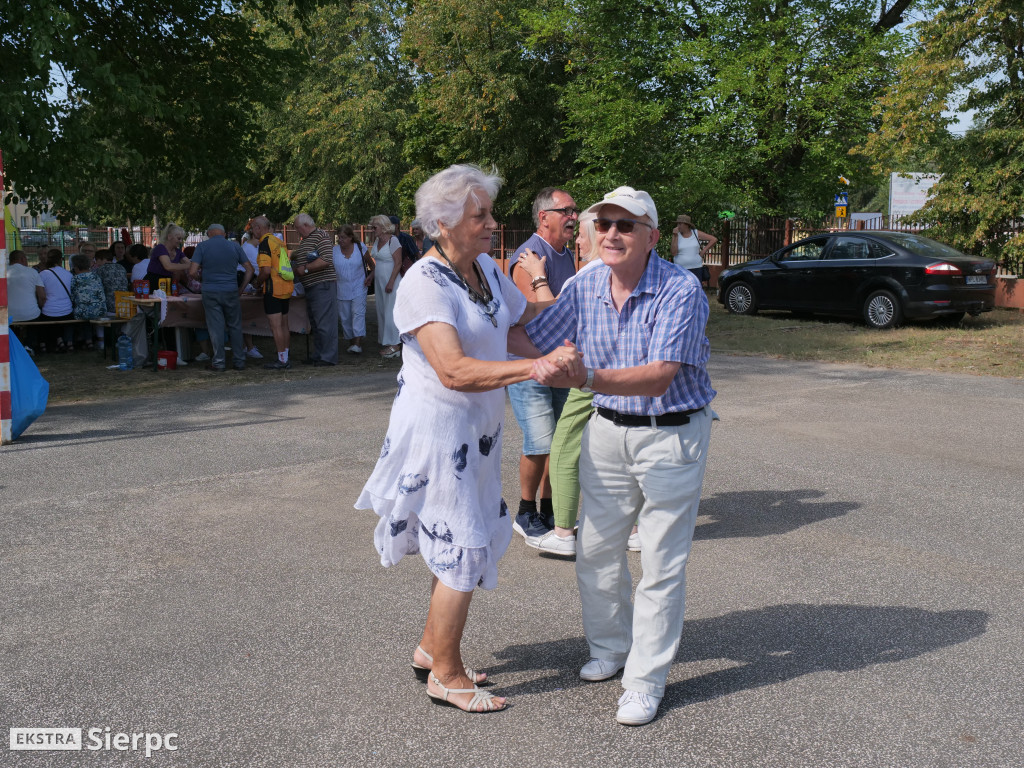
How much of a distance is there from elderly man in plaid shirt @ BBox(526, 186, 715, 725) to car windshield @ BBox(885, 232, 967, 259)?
13.6 m

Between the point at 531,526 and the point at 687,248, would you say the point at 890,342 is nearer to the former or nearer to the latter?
the point at 687,248

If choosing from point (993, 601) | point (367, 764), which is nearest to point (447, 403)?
point (367, 764)

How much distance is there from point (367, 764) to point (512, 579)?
6.05 ft

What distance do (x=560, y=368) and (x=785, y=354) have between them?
435 inches

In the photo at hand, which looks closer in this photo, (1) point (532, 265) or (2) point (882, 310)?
(1) point (532, 265)

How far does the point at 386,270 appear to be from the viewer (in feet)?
46.1

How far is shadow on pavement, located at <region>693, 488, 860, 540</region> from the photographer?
567cm

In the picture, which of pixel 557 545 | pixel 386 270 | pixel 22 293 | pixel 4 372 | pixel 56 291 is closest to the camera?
pixel 557 545

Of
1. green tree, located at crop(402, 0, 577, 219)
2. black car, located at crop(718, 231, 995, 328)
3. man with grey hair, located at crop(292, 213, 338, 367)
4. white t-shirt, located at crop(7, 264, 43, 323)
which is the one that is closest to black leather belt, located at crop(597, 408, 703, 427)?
man with grey hair, located at crop(292, 213, 338, 367)

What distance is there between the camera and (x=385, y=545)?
3.46 metres

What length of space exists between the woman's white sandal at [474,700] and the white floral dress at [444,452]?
0.39m

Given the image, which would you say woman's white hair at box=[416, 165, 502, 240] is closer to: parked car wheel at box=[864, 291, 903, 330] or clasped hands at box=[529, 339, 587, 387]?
clasped hands at box=[529, 339, 587, 387]

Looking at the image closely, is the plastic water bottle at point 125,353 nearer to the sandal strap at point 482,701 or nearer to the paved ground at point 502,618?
the paved ground at point 502,618

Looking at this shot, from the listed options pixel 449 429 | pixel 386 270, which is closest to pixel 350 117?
pixel 386 270
